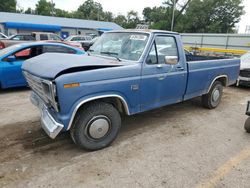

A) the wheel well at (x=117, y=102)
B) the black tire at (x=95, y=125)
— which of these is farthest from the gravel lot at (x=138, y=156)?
the wheel well at (x=117, y=102)

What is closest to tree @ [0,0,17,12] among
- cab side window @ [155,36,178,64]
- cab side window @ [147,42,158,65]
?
cab side window @ [155,36,178,64]

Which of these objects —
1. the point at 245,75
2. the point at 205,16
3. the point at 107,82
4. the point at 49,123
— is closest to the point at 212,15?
the point at 205,16

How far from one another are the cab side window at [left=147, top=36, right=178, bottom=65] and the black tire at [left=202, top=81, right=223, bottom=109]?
6.08ft

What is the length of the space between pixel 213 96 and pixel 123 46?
122 inches

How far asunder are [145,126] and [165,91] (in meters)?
0.93

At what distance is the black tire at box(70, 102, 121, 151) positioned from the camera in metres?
3.37

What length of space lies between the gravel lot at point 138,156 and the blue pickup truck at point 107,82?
0.42 metres

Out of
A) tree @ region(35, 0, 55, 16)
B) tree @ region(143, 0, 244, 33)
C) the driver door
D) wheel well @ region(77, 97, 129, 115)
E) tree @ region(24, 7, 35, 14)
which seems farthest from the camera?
tree @ region(24, 7, 35, 14)

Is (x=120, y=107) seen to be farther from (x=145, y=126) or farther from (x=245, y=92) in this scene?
(x=245, y=92)

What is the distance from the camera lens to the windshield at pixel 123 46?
4.04m

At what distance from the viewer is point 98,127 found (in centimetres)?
354

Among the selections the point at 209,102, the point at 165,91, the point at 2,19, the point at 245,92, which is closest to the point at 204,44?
the point at 245,92

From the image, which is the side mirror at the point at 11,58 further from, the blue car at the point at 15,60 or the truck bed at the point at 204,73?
the truck bed at the point at 204,73

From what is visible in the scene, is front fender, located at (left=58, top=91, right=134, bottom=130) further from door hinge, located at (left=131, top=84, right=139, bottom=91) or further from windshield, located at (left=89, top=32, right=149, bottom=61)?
windshield, located at (left=89, top=32, right=149, bottom=61)
